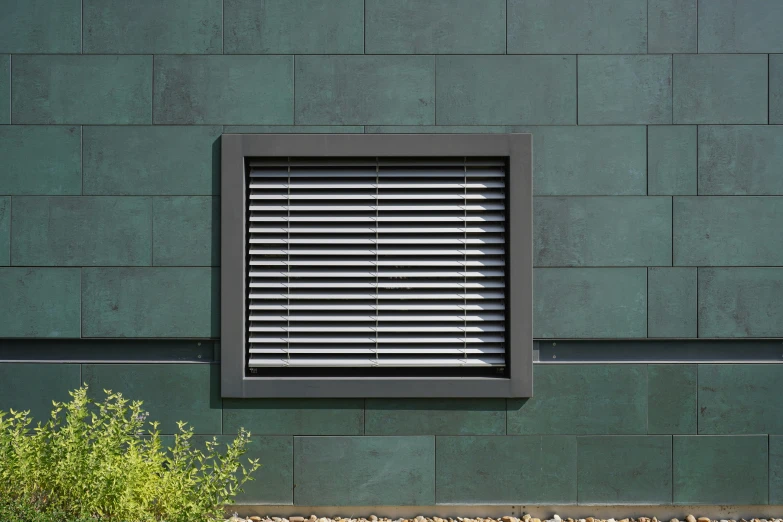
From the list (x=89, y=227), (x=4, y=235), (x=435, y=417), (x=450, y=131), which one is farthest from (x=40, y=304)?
(x=450, y=131)

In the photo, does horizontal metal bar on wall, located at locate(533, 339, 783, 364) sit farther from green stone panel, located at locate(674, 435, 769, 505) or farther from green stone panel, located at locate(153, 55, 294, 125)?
green stone panel, located at locate(153, 55, 294, 125)

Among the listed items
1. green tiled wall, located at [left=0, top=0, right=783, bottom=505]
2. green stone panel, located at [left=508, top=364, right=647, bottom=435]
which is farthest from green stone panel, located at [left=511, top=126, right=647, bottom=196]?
green stone panel, located at [left=508, top=364, right=647, bottom=435]

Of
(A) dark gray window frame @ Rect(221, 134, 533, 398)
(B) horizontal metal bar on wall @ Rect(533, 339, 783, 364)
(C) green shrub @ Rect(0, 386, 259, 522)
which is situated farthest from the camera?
(B) horizontal metal bar on wall @ Rect(533, 339, 783, 364)

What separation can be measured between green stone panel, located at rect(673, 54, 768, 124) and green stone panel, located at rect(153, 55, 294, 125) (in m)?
3.09

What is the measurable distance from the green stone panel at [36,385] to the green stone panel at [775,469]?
5541mm

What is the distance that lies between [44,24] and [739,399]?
6257 millimetres

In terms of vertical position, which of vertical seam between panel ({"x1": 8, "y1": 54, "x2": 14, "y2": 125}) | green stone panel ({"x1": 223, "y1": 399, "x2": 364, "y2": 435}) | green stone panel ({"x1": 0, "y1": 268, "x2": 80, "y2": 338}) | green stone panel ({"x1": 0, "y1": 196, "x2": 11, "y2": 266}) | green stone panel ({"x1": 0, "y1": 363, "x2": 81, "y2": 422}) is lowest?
green stone panel ({"x1": 223, "y1": 399, "x2": 364, "y2": 435})

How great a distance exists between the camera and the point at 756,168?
4.77 meters

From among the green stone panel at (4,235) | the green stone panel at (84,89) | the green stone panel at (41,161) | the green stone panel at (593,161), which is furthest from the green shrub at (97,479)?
the green stone panel at (593,161)

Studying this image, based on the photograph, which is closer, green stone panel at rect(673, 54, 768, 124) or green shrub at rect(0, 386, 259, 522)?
green shrub at rect(0, 386, 259, 522)

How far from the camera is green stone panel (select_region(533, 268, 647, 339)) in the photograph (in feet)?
15.6

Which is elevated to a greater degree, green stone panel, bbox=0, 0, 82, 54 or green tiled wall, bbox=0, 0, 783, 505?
green stone panel, bbox=0, 0, 82, 54

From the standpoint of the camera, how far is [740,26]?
4.75 metres

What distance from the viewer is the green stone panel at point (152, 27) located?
4.75 meters
